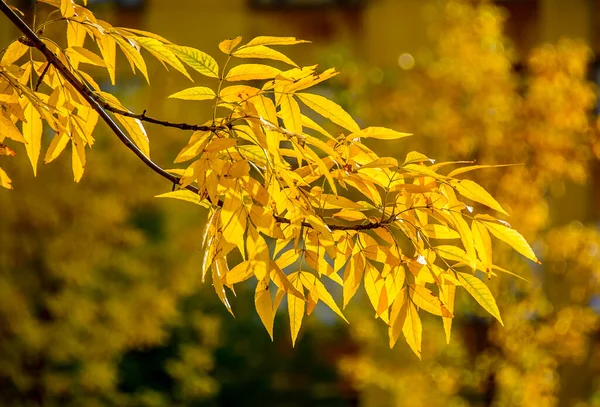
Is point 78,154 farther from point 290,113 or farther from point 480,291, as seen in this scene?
point 480,291

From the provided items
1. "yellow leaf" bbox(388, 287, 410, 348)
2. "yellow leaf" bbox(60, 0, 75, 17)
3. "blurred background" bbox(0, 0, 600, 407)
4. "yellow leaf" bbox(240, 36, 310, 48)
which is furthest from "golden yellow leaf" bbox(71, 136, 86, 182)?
"blurred background" bbox(0, 0, 600, 407)

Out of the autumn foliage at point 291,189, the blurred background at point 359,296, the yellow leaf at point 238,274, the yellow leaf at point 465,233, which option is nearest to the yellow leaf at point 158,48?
the autumn foliage at point 291,189

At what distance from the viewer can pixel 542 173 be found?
4297 mm

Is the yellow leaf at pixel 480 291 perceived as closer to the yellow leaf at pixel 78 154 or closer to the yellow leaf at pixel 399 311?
the yellow leaf at pixel 399 311

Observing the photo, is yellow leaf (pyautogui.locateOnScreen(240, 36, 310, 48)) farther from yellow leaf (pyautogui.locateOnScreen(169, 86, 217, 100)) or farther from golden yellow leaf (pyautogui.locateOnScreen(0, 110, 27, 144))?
golden yellow leaf (pyautogui.locateOnScreen(0, 110, 27, 144))

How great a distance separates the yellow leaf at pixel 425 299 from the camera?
1.01 metres

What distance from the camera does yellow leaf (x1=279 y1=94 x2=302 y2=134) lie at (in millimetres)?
977

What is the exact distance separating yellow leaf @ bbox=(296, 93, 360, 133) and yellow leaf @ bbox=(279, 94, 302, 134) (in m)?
0.01

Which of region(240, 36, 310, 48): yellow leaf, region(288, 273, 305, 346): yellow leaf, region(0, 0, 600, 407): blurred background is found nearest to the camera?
region(240, 36, 310, 48): yellow leaf

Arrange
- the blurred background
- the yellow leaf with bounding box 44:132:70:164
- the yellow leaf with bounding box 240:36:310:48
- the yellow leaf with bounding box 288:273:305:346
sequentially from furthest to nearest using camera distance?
the blurred background, the yellow leaf with bounding box 44:132:70:164, the yellow leaf with bounding box 288:273:305:346, the yellow leaf with bounding box 240:36:310:48

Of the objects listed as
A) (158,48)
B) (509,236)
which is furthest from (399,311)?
(158,48)

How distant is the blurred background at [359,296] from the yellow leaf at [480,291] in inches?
129

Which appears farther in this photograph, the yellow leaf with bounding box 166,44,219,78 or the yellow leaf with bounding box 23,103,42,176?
the yellow leaf with bounding box 23,103,42,176

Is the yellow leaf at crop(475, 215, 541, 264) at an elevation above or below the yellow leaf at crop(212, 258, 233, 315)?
above
